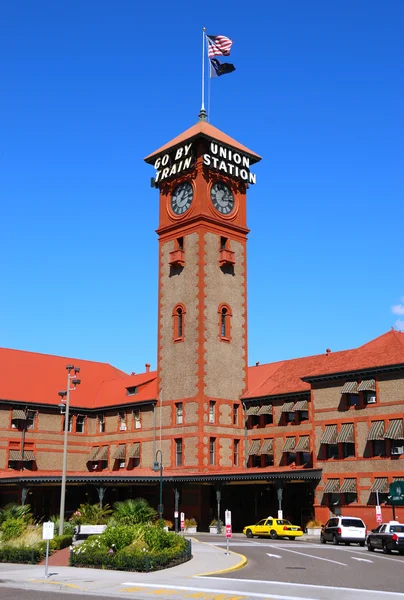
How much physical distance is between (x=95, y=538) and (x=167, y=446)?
112 ft

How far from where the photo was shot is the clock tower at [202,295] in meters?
62.4

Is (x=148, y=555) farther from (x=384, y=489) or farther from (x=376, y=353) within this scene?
(x=376, y=353)

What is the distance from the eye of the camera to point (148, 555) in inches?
1056

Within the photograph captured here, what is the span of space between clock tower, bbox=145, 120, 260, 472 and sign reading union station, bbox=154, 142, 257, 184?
0.09 m

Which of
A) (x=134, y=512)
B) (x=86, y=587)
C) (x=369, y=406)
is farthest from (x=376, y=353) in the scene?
(x=86, y=587)

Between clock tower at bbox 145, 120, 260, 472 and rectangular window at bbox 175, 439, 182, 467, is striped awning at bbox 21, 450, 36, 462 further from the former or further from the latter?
rectangular window at bbox 175, 439, 182, 467

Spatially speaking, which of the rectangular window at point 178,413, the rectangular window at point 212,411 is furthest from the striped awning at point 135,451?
the rectangular window at point 212,411

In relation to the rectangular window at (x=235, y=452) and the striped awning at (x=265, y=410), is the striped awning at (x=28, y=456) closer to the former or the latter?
the rectangular window at (x=235, y=452)

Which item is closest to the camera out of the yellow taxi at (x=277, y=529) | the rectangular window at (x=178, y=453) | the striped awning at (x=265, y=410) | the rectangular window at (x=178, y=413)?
the yellow taxi at (x=277, y=529)

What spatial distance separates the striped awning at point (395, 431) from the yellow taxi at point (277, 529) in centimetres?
891

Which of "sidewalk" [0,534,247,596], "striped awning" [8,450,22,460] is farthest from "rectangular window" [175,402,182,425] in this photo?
"sidewalk" [0,534,247,596]

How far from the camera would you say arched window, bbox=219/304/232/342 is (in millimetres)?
65338

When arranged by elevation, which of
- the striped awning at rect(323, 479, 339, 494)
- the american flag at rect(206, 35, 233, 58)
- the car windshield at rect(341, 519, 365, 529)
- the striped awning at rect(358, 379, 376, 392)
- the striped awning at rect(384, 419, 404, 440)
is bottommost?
the car windshield at rect(341, 519, 365, 529)

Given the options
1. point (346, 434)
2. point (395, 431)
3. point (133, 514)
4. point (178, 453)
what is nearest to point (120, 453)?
point (178, 453)
